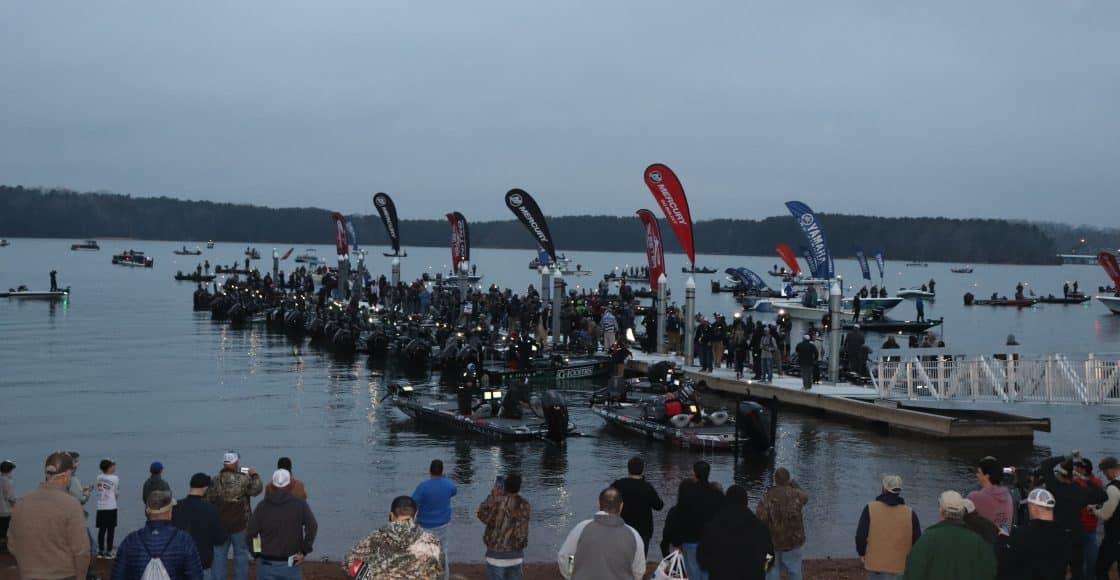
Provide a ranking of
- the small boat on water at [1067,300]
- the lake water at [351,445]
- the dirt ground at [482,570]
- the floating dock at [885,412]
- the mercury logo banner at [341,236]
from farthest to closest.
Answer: the small boat on water at [1067,300], the mercury logo banner at [341,236], the floating dock at [885,412], the lake water at [351,445], the dirt ground at [482,570]

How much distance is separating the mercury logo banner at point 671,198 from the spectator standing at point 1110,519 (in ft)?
79.0

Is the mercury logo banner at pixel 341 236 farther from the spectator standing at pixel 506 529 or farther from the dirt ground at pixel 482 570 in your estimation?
the spectator standing at pixel 506 529

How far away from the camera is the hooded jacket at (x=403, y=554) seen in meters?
6.51

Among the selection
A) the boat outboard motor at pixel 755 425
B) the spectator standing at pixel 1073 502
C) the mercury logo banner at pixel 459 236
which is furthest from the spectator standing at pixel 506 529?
the mercury logo banner at pixel 459 236

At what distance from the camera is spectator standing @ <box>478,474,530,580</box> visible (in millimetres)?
9078

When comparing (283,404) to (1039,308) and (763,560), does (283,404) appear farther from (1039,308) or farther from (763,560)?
(1039,308)

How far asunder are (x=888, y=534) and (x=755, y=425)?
13.7 meters

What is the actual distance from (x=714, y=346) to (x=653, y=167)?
6075mm

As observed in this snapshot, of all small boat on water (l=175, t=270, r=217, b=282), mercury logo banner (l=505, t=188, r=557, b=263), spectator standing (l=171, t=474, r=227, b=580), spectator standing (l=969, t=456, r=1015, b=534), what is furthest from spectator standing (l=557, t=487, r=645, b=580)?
small boat on water (l=175, t=270, r=217, b=282)

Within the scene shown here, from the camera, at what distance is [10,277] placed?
113 m

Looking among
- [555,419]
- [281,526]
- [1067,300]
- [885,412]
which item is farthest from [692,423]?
[1067,300]

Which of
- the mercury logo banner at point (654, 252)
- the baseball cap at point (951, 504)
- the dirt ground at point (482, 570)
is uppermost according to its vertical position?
the mercury logo banner at point (654, 252)

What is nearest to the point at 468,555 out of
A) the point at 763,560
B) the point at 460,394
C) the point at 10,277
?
the point at 763,560

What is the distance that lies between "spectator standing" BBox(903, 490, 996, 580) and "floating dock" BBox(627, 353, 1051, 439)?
611 inches
